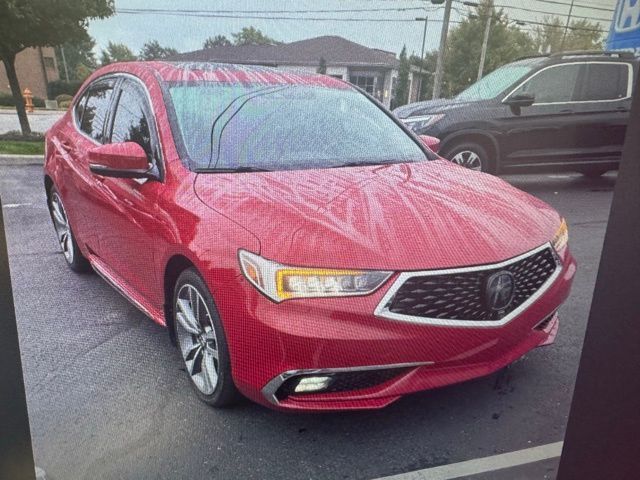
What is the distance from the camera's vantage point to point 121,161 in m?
1.74

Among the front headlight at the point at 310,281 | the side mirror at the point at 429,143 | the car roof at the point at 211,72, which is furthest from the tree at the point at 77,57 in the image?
the side mirror at the point at 429,143

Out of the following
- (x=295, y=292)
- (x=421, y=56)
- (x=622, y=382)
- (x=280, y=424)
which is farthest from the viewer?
(x=280, y=424)

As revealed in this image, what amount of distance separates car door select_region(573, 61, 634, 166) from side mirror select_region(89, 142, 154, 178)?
139 cm

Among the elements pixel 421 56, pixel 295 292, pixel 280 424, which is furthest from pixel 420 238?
pixel 280 424

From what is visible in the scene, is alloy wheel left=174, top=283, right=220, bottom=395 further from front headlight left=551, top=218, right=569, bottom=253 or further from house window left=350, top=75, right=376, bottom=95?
front headlight left=551, top=218, right=569, bottom=253

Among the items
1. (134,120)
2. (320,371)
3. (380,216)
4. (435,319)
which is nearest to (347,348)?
(320,371)

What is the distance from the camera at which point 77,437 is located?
1435 mm

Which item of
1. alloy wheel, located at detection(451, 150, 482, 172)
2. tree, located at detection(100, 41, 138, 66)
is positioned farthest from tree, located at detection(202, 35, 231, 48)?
alloy wheel, located at detection(451, 150, 482, 172)

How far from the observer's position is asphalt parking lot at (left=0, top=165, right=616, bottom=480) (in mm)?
1361

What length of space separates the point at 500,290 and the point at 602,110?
542mm

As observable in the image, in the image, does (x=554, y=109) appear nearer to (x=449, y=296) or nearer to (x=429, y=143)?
(x=449, y=296)

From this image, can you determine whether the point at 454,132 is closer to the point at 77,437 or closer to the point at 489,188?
the point at 489,188

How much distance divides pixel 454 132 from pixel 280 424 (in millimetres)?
1218

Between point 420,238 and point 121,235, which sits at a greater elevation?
point 420,238
